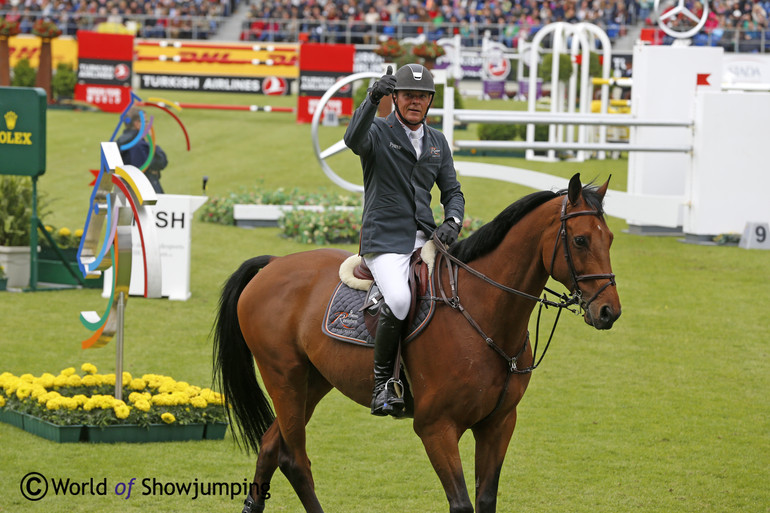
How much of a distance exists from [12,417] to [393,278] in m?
3.97

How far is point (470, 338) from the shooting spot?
16.6 ft

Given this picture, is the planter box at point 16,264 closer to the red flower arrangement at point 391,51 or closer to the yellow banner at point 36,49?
the red flower arrangement at point 391,51

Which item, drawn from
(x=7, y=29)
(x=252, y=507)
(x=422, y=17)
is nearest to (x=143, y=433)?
(x=252, y=507)

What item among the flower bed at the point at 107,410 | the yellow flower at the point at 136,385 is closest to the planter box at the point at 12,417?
the flower bed at the point at 107,410

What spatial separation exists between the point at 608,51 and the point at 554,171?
19.1ft

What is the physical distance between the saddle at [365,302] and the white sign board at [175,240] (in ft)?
22.9

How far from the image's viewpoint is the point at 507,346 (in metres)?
5.06

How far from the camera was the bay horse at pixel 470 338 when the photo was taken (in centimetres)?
Result: 482

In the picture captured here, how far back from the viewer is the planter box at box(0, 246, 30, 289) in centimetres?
1280

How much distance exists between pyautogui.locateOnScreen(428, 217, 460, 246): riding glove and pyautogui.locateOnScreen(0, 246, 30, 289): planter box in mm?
8965

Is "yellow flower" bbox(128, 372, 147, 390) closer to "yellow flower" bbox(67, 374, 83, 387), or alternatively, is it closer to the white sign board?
"yellow flower" bbox(67, 374, 83, 387)

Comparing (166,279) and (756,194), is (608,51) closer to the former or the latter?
(756,194)

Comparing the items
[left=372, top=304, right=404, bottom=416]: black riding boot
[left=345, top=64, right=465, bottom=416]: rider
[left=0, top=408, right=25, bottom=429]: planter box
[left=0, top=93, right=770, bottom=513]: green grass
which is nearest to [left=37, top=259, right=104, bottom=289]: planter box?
[left=0, top=93, right=770, bottom=513]: green grass

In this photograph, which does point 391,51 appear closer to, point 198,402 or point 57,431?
point 198,402
